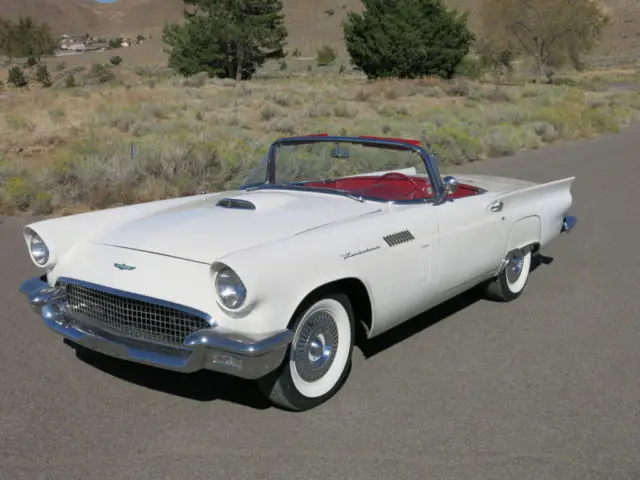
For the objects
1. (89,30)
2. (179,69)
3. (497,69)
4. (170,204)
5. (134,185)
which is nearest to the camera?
(170,204)

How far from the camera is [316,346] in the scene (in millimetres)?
4047

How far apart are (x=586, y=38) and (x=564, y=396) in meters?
55.2

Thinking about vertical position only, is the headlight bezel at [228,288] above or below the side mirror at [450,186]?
below

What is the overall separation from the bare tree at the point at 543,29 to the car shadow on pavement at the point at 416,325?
50258mm

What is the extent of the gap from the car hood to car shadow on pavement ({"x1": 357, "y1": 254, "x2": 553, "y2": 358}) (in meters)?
0.96

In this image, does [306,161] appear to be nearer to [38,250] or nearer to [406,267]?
[406,267]

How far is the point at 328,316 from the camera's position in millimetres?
4094

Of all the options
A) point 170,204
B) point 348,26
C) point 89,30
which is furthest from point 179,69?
point 89,30

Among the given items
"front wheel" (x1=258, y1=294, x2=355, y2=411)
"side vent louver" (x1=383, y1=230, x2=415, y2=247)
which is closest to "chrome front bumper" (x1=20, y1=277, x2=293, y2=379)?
"front wheel" (x1=258, y1=294, x2=355, y2=411)

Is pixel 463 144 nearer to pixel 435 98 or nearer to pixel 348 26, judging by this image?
pixel 435 98

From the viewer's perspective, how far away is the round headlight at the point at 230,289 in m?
3.58

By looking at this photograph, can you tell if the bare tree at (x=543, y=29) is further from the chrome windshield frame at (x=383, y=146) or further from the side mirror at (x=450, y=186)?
the side mirror at (x=450, y=186)

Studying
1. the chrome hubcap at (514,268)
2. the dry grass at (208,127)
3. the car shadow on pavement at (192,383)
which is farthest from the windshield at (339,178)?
the dry grass at (208,127)

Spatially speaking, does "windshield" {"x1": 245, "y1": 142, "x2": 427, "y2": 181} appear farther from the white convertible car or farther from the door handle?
the door handle
